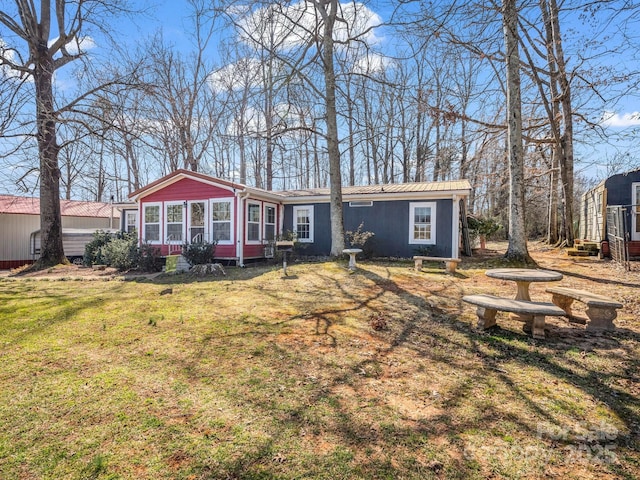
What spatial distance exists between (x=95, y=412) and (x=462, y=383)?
10.4 feet

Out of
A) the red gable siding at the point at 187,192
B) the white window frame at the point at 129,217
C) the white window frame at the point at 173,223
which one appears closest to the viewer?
the red gable siding at the point at 187,192

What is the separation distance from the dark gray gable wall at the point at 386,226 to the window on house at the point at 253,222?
1.97 meters

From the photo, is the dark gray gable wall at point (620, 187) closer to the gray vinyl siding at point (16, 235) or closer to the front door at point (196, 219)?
the front door at point (196, 219)

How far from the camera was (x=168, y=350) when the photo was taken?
400 cm

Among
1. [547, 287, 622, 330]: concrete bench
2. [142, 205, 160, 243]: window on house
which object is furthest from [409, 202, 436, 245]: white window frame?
[142, 205, 160, 243]: window on house

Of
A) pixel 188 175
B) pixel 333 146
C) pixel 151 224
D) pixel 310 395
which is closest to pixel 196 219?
pixel 188 175

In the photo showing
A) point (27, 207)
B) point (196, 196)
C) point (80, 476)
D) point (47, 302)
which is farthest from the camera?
point (27, 207)

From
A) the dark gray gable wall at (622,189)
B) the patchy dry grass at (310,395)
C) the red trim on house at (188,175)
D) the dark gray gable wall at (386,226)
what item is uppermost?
the red trim on house at (188,175)

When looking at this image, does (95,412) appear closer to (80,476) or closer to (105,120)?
(80,476)

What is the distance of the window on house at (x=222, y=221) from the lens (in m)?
12.0

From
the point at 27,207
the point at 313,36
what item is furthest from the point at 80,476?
the point at 27,207

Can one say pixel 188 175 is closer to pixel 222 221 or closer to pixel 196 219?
pixel 196 219

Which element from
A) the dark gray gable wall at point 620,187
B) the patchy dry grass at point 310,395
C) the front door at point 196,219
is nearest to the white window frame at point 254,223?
the front door at point 196,219

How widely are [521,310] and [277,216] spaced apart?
1094 cm
